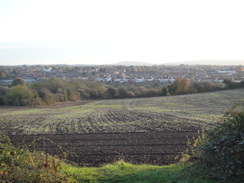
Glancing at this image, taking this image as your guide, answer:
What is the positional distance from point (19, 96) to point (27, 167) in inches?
1993

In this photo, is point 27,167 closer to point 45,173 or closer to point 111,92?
point 45,173

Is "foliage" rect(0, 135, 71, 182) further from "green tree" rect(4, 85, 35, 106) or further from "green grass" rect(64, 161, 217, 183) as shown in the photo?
"green tree" rect(4, 85, 35, 106)

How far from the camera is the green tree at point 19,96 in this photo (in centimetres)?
5238

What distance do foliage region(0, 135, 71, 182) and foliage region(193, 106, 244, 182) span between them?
3.64 m

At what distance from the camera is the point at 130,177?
760cm

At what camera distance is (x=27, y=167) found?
6.16m

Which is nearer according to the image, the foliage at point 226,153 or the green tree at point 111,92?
the foliage at point 226,153

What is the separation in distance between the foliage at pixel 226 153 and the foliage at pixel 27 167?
364 centimetres

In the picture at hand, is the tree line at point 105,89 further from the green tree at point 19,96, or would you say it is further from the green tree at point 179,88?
the green tree at point 19,96

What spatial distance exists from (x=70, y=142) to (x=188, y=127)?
10637 mm

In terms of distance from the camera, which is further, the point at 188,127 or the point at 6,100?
the point at 6,100

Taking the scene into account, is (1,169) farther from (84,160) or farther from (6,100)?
(6,100)

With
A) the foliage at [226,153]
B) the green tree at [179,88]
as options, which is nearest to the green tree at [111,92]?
the green tree at [179,88]

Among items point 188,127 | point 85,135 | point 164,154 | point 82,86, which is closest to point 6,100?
point 82,86
